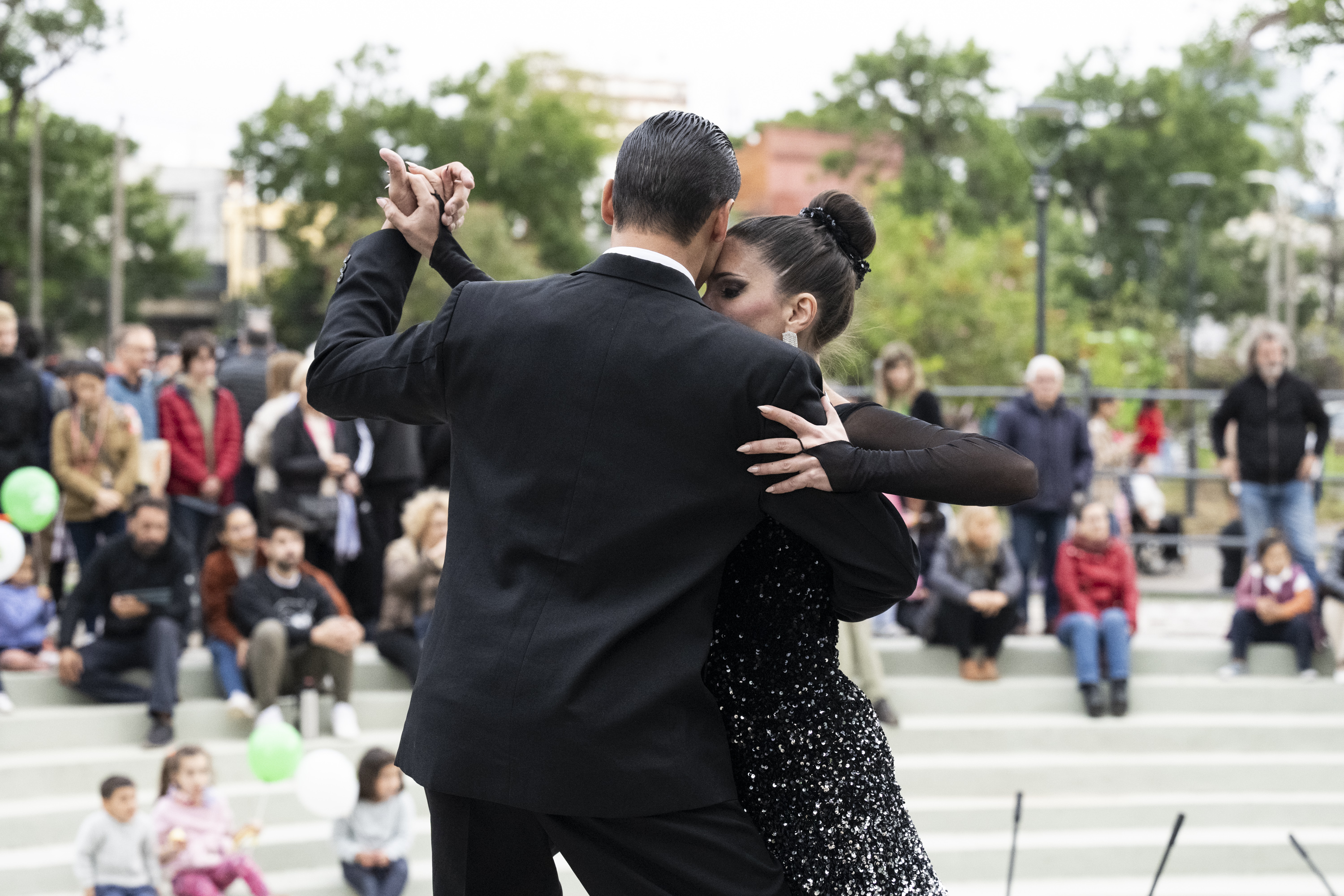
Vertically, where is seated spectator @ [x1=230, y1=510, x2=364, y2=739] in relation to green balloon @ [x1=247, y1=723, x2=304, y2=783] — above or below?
above

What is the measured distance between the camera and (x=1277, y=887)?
677cm

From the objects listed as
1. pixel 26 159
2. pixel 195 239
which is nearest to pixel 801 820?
pixel 26 159

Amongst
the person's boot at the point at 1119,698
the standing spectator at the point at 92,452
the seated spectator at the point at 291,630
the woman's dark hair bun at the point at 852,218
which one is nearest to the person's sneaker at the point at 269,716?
the seated spectator at the point at 291,630

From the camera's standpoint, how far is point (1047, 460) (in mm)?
8359

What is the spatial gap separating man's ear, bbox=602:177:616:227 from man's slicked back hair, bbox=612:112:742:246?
30 millimetres

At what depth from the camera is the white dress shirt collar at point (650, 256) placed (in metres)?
1.88

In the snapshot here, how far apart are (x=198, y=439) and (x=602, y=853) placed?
626 centimetres

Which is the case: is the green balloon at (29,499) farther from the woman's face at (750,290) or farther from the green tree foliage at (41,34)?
the green tree foliage at (41,34)

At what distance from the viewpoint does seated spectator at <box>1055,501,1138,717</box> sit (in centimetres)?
784

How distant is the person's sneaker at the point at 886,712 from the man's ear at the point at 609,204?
18.7ft

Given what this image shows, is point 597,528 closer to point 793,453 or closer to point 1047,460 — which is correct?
point 793,453

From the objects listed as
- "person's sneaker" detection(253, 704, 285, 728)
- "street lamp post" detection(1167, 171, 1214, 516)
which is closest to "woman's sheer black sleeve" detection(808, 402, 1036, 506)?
"person's sneaker" detection(253, 704, 285, 728)

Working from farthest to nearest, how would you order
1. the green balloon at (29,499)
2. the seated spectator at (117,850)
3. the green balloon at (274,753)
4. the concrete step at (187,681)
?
the concrete step at (187,681) → the green balloon at (29,499) → the green balloon at (274,753) → the seated spectator at (117,850)

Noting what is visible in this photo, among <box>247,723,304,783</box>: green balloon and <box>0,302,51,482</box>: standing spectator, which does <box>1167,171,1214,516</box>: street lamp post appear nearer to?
<box>247,723,304,783</box>: green balloon
